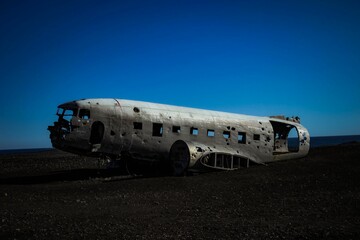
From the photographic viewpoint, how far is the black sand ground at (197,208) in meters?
7.79

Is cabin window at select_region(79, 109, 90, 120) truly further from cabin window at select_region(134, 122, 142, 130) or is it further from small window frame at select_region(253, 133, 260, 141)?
small window frame at select_region(253, 133, 260, 141)

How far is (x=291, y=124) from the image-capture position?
23.8 meters

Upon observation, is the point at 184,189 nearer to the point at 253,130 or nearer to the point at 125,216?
the point at 125,216

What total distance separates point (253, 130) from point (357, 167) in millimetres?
6834

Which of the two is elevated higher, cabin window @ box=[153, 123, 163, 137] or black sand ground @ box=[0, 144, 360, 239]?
cabin window @ box=[153, 123, 163, 137]

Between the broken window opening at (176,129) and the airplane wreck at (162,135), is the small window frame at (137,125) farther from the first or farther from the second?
the broken window opening at (176,129)

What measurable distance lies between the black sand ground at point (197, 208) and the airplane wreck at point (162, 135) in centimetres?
233

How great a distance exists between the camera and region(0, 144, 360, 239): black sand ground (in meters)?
7.79

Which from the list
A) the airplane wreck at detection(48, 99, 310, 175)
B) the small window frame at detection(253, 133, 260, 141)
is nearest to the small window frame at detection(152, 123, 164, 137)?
the airplane wreck at detection(48, 99, 310, 175)

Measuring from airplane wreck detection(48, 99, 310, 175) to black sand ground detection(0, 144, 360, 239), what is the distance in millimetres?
2333

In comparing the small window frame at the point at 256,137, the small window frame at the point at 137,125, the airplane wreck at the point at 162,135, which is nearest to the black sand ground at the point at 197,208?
the airplane wreck at the point at 162,135

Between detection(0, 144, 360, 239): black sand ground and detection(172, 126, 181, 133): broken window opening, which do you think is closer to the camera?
detection(0, 144, 360, 239): black sand ground

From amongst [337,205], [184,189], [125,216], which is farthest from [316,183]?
[125,216]

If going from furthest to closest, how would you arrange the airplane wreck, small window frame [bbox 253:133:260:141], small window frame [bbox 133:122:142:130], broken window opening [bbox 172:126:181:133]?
1. small window frame [bbox 253:133:260:141]
2. broken window opening [bbox 172:126:181:133]
3. small window frame [bbox 133:122:142:130]
4. the airplane wreck
